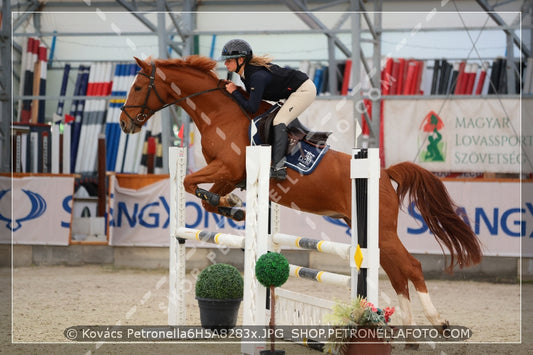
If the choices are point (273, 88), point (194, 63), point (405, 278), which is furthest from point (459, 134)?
point (194, 63)

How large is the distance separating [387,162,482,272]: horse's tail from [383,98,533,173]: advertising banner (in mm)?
4884

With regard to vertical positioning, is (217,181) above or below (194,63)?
below

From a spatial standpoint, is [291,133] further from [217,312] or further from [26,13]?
[26,13]

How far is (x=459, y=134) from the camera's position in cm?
995

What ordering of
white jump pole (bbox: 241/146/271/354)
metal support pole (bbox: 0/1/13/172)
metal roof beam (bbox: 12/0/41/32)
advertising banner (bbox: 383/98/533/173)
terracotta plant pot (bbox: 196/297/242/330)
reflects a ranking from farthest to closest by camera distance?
metal roof beam (bbox: 12/0/41/32) → metal support pole (bbox: 0/1/13/172) → advertising banner (bbox: 383/98/533/173) → terracotta plant pot (bbox: 196/297/242/330) → white jump pole (bbox: 241/146/271/354)

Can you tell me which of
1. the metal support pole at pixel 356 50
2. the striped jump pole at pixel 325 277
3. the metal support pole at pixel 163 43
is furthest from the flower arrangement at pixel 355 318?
the metal support pole at pixel 163 43

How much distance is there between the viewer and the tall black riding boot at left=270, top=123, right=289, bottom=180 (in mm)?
4574

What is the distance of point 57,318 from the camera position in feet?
18.8

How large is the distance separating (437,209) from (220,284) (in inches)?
69.5

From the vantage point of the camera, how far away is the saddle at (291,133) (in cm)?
469

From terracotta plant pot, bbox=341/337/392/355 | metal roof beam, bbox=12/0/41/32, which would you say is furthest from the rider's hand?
metal roof beam, bbox=12/0/41/32

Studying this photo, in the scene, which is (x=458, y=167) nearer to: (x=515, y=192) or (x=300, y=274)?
(x=515, y=192)

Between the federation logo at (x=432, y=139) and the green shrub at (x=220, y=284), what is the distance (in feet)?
18.4

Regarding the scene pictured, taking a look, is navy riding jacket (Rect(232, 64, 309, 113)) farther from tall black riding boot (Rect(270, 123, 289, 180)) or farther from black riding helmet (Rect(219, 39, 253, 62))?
tall black riding boot (Rect(270, 123, 289, 180))
